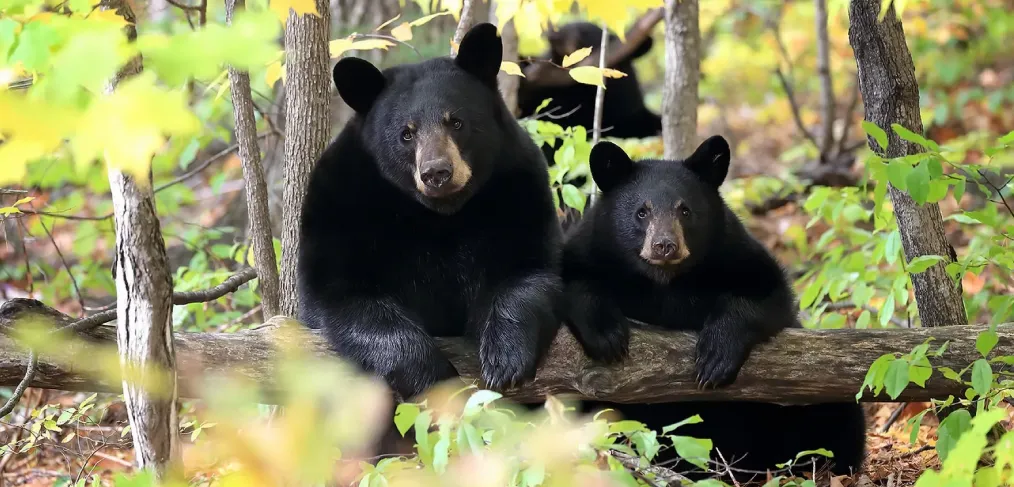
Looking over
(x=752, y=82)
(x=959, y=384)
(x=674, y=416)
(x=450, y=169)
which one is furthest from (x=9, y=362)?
(x=752, y=82)

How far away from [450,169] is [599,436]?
1884 mm

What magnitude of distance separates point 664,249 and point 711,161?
735 mm

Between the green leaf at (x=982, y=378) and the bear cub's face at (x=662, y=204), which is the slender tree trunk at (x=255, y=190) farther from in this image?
the green leaf at (x=982, y=378)

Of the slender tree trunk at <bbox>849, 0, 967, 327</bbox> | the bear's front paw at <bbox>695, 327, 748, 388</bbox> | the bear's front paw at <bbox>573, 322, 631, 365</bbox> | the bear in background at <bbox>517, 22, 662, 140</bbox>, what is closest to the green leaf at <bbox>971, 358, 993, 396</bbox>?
the bear's front paw at <bbox>695, 327, 748, 388</bbox>

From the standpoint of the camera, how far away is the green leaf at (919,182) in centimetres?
315

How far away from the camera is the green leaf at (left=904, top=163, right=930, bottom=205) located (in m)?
3.15

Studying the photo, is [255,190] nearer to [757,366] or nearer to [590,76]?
[590,76]

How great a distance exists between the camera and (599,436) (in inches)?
99.3

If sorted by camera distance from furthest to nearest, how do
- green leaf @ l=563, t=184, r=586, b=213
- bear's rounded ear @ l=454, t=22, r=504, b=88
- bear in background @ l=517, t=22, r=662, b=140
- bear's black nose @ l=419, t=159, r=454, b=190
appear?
bear in background @ l=517, t=22, r=662, b=140
green leaf @ l=563, t=184, r=586, b=213
bear's rounded ear @ l=454, t=22, r=504, b=88
bear's black nose @ l=419, t=159, r=454, b=190

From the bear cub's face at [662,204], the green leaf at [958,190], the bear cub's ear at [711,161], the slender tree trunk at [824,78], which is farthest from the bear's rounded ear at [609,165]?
the slender tree trunk at [824,78]

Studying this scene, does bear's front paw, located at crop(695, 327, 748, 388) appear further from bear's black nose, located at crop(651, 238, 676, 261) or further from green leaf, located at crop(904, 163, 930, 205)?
green leaf, located at crop(904, 163, 930, 205)

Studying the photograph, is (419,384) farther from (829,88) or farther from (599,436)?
(829,88)

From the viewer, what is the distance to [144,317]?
2.59 m

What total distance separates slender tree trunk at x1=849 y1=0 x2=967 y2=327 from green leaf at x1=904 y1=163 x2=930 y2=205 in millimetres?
1109
